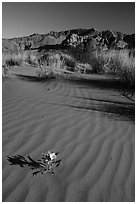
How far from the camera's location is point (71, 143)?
381 centimetres

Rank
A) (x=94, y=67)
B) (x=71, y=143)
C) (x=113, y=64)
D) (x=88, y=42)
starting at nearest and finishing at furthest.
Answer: (x=71, y=143)
(x=94, y=67)
(x=113, y=64)
(x=88, y=42)

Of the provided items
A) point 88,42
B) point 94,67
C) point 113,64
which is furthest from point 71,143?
point 88,42

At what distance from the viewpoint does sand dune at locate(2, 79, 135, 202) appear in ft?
9.36

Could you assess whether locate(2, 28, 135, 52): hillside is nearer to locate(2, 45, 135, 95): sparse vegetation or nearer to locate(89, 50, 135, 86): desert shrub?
locate(89, 50, 135, 86): desert shrub

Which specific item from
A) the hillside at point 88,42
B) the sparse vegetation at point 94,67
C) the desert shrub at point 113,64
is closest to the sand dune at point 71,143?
the sparse vegetation at point 94,67

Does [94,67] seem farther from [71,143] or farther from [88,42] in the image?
[88,42]

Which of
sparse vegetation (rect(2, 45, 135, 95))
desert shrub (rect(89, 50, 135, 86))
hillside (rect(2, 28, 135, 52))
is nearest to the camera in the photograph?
sparse vegetation (rect(2, 45, 135, 95))

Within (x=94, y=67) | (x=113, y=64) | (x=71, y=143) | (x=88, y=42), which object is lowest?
(x=71, y=143)

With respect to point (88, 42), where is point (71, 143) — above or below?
below

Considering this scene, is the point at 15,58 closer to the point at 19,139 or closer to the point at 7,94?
the point at 7,94

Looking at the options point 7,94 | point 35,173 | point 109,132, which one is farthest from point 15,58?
point 35,173

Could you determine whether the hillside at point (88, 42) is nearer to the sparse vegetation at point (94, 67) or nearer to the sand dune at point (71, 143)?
the sparse vegetation at point (94, 67)

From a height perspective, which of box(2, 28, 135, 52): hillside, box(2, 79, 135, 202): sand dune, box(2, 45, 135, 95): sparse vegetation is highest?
box(2, 28, 135, 52): hillside

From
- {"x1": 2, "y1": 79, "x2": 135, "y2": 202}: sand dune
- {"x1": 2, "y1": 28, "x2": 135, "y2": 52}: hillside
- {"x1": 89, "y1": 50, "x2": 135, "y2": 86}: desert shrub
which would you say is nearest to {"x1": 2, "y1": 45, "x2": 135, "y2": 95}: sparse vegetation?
{"x1": 89, "y1": 50, "x2": 135, "y2": 86}: desert shrub
